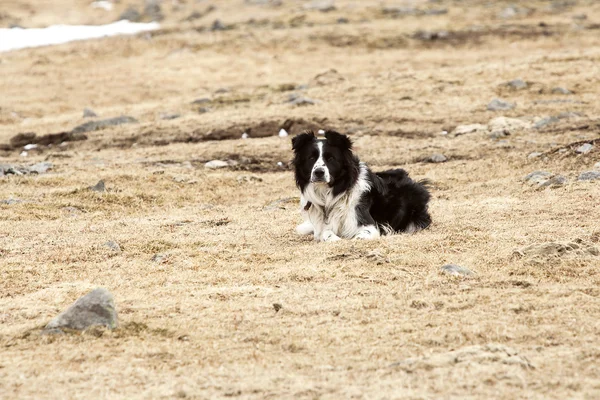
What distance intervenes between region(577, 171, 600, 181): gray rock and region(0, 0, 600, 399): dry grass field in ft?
0.47

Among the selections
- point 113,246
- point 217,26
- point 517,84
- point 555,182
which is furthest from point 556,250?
point 217,26

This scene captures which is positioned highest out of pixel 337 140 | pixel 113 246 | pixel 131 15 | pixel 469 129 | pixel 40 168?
pixel 337 140

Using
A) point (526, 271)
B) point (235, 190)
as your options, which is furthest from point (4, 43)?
point (526, 271)

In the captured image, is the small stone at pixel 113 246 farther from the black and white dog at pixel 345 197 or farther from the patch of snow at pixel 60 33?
the patch of snow at pixel 60 33

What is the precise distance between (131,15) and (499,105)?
47570 millimetres

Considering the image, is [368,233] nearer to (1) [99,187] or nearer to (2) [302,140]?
(2) [302,140]

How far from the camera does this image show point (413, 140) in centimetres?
2180

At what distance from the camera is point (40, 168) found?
19484 millimetres

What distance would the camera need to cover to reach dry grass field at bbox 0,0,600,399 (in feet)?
21.3

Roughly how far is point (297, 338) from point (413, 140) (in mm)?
Answer: 15067

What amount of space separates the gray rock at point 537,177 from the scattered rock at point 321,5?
1521 inches

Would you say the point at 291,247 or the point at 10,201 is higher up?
the point at 291,247

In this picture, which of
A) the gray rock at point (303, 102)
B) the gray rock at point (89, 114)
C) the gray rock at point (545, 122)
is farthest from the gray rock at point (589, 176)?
the gray rock at point (89, 114)

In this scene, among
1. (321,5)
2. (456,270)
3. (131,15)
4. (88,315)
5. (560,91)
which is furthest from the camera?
(131,15)
